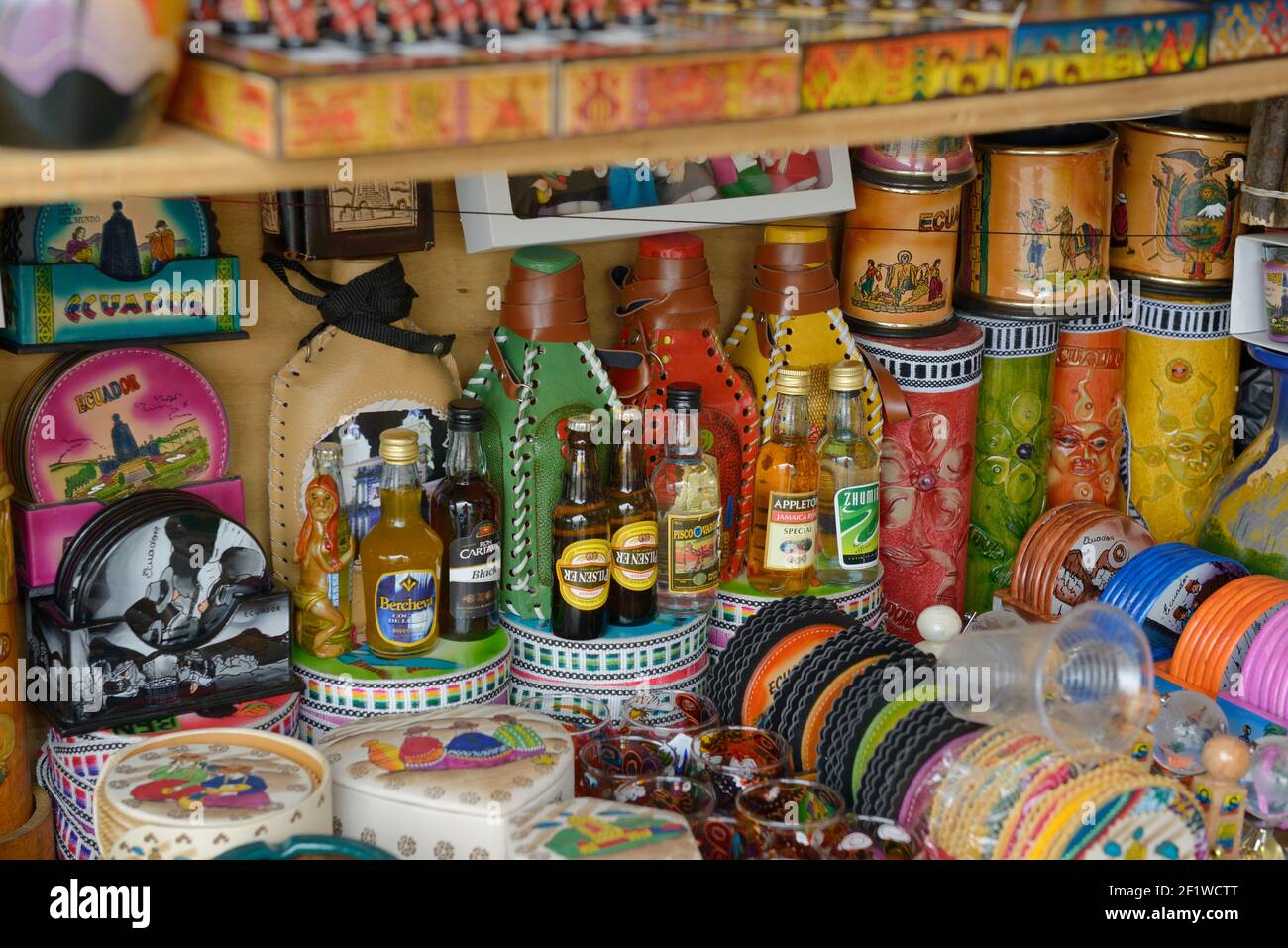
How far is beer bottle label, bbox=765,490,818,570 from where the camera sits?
221 cm

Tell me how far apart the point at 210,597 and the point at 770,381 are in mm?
910

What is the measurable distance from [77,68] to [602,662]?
1.17m

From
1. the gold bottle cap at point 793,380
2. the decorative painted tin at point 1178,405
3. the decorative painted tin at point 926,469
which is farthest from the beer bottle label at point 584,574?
the decorative painted tin at point 1178,405

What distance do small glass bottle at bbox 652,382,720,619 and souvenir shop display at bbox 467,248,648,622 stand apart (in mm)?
94

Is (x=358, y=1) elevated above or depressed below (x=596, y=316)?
above

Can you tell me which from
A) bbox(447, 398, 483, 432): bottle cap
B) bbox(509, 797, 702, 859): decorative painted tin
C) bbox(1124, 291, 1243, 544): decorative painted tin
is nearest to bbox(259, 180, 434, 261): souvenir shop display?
bbox(447, 398, 483, 432): bottle cap

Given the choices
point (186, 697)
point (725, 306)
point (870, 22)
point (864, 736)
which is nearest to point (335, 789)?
point (186, 697)

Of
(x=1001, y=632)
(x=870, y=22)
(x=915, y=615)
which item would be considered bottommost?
(x=915, y=615)

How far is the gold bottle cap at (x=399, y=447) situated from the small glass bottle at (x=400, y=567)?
1 cm

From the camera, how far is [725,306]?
2.54 meters

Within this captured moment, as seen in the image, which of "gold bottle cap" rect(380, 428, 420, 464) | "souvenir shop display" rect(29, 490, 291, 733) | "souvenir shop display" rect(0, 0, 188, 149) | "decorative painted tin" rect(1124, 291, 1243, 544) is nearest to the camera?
"souvenir shop display" rect(0, 0, 188, 149)

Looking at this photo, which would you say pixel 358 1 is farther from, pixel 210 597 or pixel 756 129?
pixel 210 597

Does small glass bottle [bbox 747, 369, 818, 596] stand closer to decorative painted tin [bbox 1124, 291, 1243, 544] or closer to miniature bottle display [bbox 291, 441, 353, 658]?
miniature bottle display [bbox 291, 441, 353, 658]

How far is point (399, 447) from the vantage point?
1.93 m
